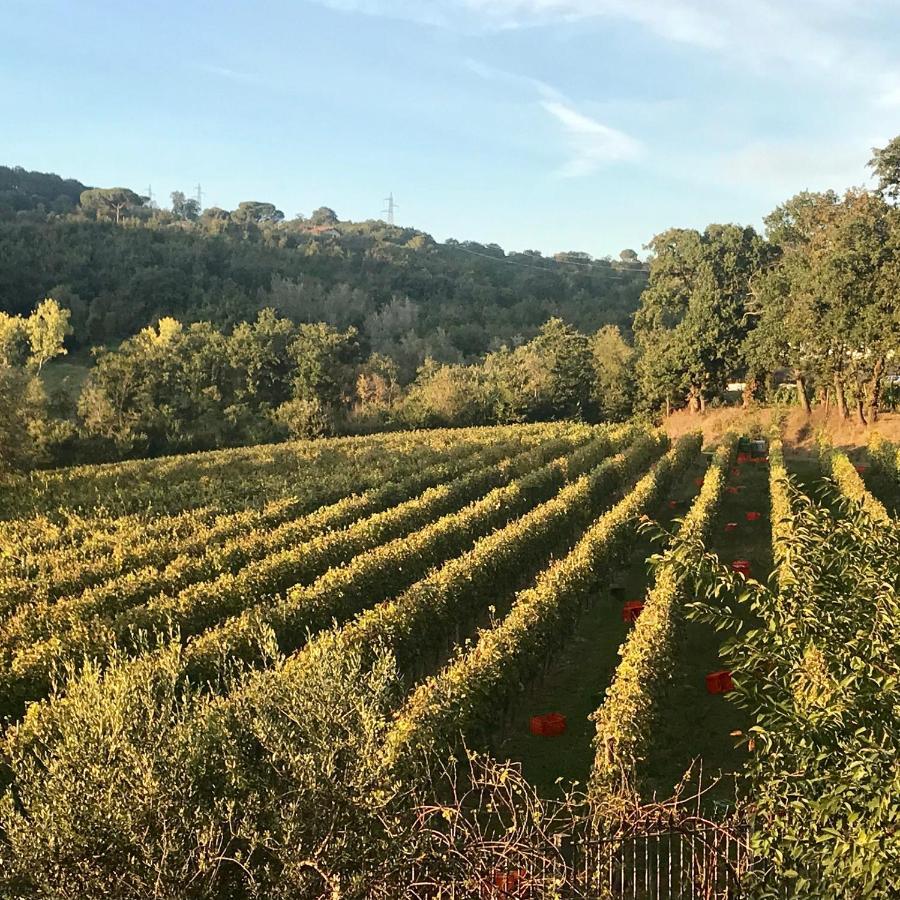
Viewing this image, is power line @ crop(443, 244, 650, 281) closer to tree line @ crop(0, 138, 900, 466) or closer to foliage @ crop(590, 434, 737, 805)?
tree line @ crop(0, 138, 900, 466)

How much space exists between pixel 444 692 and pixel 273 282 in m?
84.8

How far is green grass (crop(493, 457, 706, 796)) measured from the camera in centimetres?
1286

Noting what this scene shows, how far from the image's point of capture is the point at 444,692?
36.6 ft

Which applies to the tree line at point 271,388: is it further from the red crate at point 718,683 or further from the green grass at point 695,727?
the red crate at point 718,683

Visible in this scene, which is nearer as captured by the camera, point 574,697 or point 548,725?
point 548,725

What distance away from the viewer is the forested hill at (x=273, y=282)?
77.6 metres

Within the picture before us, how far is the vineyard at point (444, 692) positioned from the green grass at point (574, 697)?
0.26 feet

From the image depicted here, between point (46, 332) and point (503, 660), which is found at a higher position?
point (46, 332)

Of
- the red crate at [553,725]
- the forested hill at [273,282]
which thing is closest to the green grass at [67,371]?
the forested hill at [273,282]

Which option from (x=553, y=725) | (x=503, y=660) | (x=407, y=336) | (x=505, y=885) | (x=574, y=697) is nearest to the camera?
(x=505, y=885)

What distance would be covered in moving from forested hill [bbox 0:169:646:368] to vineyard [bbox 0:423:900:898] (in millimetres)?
48840

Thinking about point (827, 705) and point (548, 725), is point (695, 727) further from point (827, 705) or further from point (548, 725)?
point (827, 705)

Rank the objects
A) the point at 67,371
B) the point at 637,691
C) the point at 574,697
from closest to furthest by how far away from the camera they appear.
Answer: the point at 637,691 < the point at 574,697 < the point at 67,371

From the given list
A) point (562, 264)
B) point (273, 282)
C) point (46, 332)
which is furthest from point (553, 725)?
point (562, 264)
